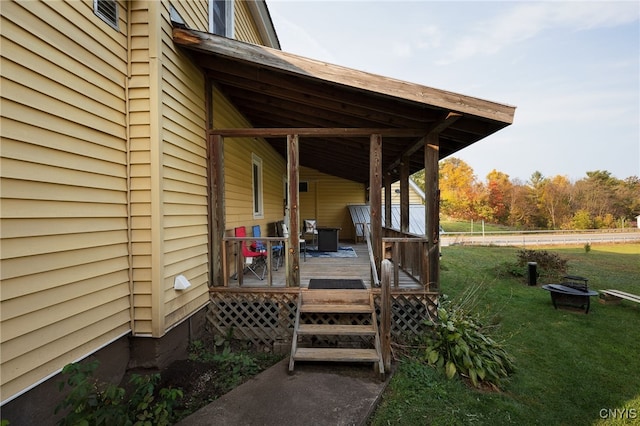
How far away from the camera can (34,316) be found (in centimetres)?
207

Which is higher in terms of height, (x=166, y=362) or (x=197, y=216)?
(x=197, y=216)

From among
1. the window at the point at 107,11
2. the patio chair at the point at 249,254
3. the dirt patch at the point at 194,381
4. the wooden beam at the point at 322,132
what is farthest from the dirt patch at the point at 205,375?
the window at the point at 107,11

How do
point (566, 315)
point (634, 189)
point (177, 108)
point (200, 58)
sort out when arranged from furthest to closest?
point (634, 189), point (566, 315), point (200, 58), point (177, 108)

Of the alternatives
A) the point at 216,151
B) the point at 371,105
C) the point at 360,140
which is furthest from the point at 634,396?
the point at 216,151

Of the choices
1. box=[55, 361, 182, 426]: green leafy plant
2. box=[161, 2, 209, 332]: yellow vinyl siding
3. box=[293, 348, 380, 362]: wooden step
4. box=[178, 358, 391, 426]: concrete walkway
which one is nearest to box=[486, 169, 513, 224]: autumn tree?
box=[293, 348, 380, 362]: wooden step

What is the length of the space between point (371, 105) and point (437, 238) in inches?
84.8

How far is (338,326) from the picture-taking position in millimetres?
3910

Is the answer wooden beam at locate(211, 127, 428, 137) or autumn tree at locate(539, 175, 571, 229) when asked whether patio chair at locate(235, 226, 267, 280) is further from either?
autumn tree at locate(539, 175, 571, 229)

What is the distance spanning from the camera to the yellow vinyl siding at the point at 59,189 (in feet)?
6.33

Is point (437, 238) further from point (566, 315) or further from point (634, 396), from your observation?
point (566, 315)

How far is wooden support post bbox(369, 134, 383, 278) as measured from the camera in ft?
14.5

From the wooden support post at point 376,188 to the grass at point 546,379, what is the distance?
1.71 m

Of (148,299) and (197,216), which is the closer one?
(148,299)

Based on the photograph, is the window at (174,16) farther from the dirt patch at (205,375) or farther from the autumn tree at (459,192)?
the autumn tree at (459,192)
